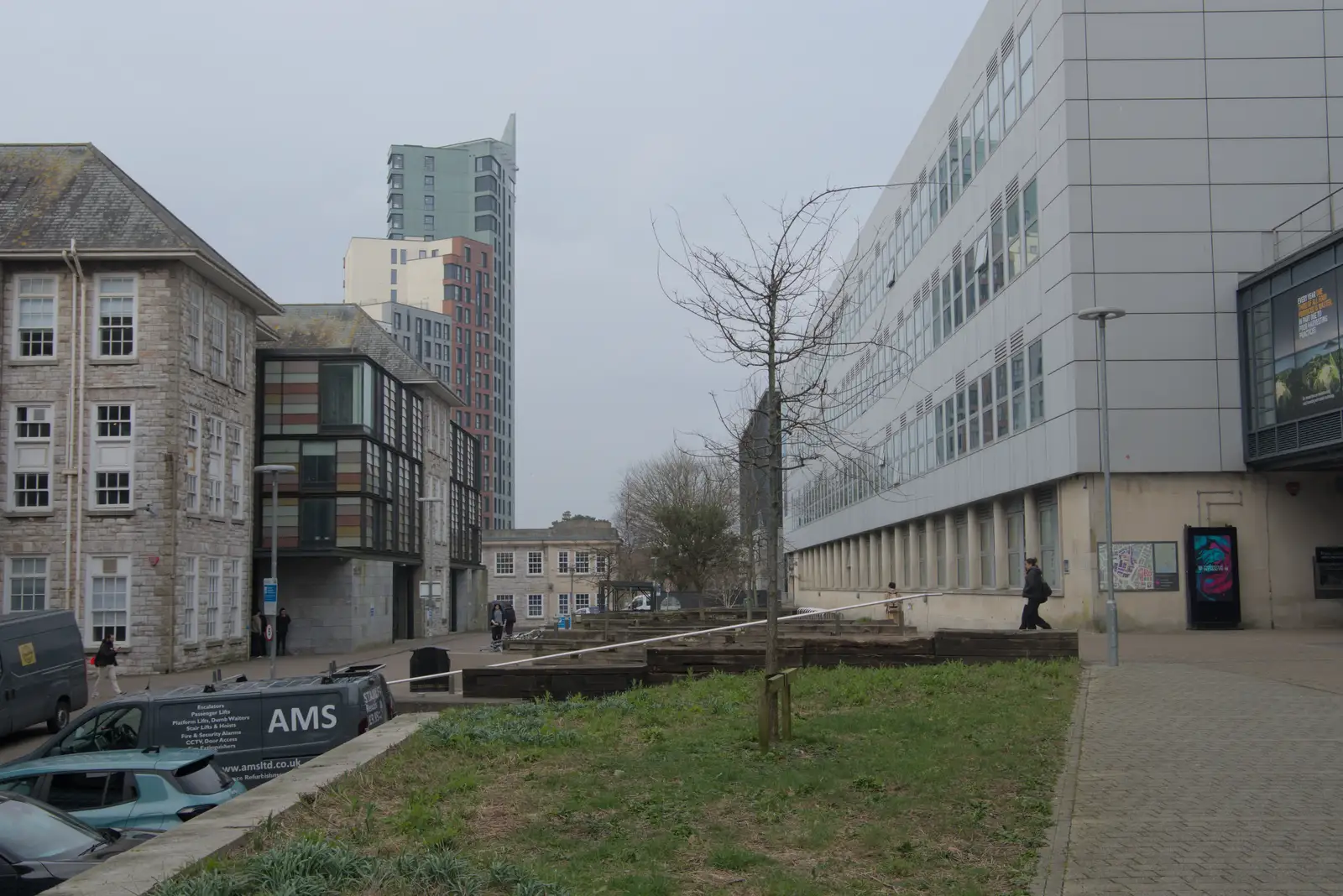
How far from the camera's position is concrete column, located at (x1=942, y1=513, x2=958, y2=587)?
43500mm

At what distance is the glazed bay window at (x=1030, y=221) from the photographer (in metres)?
32.5

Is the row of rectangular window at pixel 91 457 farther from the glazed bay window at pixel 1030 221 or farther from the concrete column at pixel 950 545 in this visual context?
the concrete column at pixel 950 545

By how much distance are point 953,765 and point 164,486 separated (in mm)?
31477

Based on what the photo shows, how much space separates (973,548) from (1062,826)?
33193 millimetres

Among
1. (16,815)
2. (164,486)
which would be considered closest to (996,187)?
(164,486)

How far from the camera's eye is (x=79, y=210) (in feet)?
124

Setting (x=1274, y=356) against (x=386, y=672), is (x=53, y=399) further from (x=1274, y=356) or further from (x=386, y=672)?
(x=1274, y=356)

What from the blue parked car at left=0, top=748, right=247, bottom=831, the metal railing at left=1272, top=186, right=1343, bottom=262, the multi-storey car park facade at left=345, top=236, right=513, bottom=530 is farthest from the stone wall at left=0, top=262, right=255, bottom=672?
the multi-storey car park facade at left=345, top=236, right=513, bottom=530

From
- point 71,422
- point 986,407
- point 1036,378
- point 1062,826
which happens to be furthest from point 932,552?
point 1062,826

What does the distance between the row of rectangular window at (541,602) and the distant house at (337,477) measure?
4551 cm

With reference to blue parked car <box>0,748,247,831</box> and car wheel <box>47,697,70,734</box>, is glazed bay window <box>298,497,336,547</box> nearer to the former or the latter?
car wheel <box>47,697,70,734</box>

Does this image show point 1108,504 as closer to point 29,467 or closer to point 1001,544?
point 1001,544

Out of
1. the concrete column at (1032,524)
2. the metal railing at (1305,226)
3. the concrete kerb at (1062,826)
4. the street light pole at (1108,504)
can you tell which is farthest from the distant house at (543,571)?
the concrete kerb at (1062,826)

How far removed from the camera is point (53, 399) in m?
36.6
